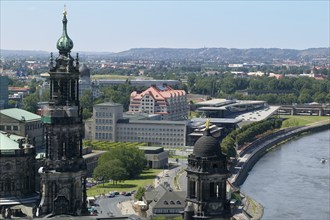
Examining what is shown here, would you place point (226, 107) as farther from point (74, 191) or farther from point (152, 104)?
point (74, 191)

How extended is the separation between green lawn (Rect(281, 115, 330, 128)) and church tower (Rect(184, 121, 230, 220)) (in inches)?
4424

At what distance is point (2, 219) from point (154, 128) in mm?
71559

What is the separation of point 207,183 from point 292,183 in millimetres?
53446

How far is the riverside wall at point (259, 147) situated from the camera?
281 ft

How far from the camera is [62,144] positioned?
1395 inches

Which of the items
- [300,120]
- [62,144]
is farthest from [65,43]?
[300,120]

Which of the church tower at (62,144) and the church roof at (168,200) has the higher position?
the church tower at (62,144)

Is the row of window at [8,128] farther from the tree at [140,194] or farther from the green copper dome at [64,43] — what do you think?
the green copper dome at [64,43]

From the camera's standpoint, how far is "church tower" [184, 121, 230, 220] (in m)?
31.6

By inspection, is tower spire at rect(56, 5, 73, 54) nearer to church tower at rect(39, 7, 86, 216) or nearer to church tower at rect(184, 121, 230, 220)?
church tower at rect(39, 7, 86, 216)

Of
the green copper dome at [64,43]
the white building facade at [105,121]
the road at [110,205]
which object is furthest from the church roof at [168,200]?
the white building facade at [105,121]

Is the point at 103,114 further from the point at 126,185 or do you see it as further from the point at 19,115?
→ the point at 19,115

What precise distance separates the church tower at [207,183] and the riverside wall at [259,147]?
46.1m

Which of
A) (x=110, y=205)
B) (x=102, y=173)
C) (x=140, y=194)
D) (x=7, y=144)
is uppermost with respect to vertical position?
(x=7, y=144)
